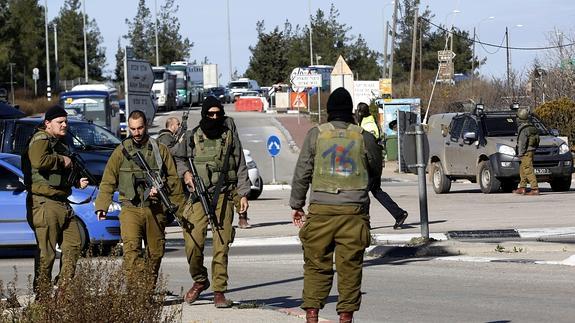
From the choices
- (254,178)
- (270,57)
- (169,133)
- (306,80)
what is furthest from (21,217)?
(270,57)

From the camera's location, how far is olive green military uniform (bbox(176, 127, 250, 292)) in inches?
415

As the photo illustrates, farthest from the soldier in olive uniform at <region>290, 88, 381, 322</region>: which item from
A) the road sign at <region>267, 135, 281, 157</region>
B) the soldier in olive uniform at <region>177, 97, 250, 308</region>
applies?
the road sign at <region>267, 135, 281, 157</region>

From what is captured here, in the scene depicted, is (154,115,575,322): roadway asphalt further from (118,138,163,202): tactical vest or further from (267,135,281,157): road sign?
(267,135,281,157): road sign

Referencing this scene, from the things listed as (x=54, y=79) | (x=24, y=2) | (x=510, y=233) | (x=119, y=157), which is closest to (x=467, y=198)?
(x=510, y=233)

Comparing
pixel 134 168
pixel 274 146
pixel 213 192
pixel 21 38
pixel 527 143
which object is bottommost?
pixel 274 146

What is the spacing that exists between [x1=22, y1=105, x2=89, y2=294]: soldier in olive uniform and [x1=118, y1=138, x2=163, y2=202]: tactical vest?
0.38 metres

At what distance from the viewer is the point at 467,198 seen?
990 inches

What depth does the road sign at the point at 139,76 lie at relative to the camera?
1021 inches

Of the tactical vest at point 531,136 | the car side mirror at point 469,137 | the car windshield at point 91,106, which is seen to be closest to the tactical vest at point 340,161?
the tactical vest at point 531,136

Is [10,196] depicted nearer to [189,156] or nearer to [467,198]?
[189,156]

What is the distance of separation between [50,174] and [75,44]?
291 ft

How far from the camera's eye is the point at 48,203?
10.5m

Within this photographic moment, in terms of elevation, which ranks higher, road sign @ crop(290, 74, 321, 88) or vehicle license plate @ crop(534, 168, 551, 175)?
road sign @ crop(290, 74, 321, 88)

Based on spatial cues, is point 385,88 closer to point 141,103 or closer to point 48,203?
point 141,103
